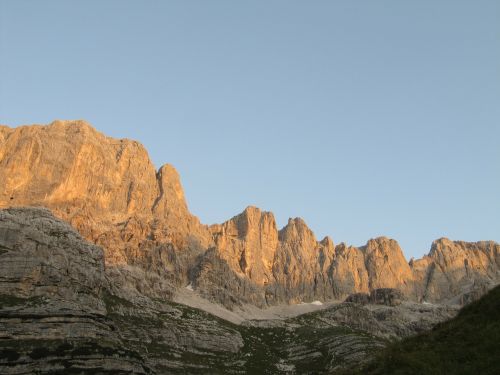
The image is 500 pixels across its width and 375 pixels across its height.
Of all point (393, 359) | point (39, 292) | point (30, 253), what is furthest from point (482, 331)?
point (30, 253)

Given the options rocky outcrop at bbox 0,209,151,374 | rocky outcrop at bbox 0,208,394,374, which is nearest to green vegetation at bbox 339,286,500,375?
rocky outcrop at bbox 0,208,394,374

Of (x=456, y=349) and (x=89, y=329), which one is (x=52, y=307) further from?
(x=456, y=349)

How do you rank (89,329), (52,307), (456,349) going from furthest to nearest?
1. (52,307)
2. (89,329)
3. (456,349)

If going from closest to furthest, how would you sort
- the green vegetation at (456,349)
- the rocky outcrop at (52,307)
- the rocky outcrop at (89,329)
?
the green vegetation at (456,349)
the rocky outcrop at (52,307)
the rocky outcrop at (89,329)

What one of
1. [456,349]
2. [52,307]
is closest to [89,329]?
[52,307]

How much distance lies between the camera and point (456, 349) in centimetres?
2898

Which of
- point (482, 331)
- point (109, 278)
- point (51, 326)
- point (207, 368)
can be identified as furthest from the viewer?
point (109, 278)

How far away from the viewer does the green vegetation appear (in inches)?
1073

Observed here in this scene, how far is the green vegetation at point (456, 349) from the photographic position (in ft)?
89.4

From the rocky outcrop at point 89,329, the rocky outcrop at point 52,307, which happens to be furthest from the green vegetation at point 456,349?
the rocky outcrop at point 52,307

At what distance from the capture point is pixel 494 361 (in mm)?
26656

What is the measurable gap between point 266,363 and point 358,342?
33.7 meters

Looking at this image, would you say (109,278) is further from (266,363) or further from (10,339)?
(10,339)

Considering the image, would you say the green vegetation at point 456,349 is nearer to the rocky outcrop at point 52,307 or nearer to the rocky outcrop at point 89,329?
the rocky outcrop at point 89,329
